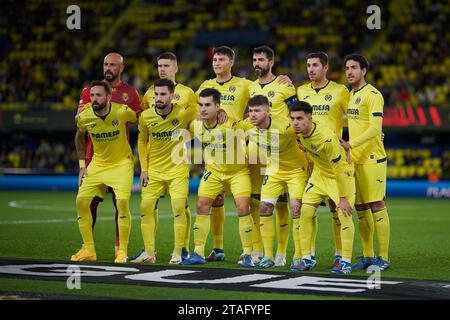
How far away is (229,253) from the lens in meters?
12.2

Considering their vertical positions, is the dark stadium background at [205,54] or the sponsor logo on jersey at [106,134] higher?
the dark stadium background at [205,54]

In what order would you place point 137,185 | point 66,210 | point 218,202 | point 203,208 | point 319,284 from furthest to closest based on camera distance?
point 137,185 → point 66,210 → point 218,202 → point 203,208 → point 319,284

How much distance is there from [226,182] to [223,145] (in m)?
0.46

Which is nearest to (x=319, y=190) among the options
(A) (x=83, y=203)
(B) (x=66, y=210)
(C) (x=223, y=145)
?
(C) (x=223, y=145)

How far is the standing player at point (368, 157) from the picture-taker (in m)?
10.5

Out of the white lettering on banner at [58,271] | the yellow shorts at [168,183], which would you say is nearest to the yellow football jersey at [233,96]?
the yellow shorts at [168,183]

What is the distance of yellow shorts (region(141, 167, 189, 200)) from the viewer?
1090 cm

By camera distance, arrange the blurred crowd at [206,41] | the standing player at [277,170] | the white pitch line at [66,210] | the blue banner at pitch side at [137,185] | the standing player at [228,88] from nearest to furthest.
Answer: the standing player at [277,170], the standing player at [228,88], the white pitch line at [66,210], the blue banner at pitch side at [137,185], the blurred crowd at [206,41]

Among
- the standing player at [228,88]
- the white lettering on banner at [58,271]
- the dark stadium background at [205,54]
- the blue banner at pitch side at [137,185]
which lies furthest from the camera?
the dark stadium background at [205,54]

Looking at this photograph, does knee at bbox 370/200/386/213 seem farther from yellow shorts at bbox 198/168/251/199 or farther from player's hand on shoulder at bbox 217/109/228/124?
player's hand on shoulder at bbox 217/109/228/124

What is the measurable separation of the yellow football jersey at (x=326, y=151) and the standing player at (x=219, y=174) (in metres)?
1.00

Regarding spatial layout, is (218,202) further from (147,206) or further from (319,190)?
(319,190)

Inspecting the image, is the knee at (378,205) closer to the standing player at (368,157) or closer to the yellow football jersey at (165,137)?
the standing player at (368,157)

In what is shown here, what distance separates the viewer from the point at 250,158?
428 inches
